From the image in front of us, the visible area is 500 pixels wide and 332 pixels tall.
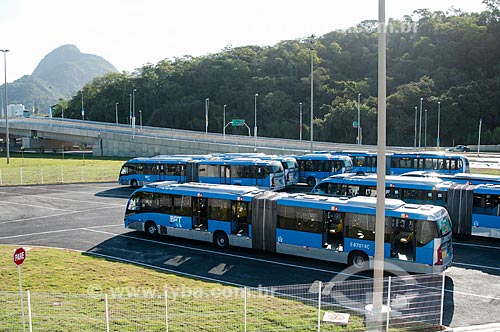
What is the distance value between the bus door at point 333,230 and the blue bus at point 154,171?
22.0 meters

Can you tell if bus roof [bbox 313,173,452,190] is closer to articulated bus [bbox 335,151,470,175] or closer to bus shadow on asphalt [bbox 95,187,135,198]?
articulated bus [bbox 335,151,470,175]

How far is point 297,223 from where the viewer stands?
19141 mm

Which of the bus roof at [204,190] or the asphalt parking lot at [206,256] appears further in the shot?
the bus roof at [204,190]

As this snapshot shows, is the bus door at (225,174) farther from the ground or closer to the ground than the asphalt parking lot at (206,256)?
farther from the ground

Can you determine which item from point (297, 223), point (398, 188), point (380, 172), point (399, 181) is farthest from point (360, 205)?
point (399, 181)

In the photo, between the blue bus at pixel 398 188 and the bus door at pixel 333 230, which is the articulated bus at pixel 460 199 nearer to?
the blue bus at pixel 398 188

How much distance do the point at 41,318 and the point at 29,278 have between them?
4.51 meters

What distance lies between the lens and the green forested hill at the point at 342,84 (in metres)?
92.0

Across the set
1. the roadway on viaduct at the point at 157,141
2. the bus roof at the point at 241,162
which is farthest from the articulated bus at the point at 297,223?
the roadway on viaduct at the point at 157,141

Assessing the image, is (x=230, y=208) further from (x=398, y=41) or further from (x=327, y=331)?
(x=398, y=41)

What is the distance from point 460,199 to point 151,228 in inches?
622

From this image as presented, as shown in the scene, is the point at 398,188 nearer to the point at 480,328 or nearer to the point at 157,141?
the point at 480,328

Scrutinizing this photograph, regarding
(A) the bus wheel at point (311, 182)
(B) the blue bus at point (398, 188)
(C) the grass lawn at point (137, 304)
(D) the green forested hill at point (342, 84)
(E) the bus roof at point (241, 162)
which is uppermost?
(D) the green forested hill at point (342, 84)

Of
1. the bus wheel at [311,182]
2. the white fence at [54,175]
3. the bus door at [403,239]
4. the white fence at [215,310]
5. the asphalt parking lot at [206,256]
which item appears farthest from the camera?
the white fence at [54,175]
